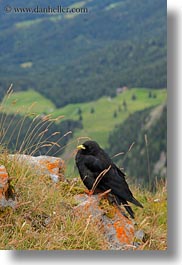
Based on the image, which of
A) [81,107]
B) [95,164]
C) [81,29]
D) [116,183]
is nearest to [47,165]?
[95,164]

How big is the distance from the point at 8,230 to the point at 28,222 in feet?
0.75

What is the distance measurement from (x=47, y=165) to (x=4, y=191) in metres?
0.85

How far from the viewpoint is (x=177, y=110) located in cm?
669

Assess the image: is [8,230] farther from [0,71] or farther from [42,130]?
[0,71]

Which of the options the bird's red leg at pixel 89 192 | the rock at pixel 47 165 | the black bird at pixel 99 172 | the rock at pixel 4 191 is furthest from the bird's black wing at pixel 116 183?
the rock at pixel 4 191

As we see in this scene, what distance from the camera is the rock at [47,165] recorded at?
7066 mm

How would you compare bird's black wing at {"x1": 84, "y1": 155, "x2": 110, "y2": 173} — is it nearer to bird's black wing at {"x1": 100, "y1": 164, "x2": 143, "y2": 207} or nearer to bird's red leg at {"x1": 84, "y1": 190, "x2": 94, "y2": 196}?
bird's black wing at {"x1": 100, "y1": 164, "x2": 143, "y2": 207}

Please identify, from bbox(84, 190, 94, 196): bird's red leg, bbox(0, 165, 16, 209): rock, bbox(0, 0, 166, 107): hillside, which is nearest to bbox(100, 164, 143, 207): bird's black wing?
bbox(84, 190, 94, 196): bird's red leg

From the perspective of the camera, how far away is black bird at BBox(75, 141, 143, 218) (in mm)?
6699

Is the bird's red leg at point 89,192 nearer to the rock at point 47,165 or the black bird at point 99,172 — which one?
the black bird at point 99,172

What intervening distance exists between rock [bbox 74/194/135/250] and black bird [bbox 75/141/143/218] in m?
0.12

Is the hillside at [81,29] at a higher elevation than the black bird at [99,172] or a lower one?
higher

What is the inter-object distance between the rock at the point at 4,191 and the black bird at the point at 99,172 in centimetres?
78

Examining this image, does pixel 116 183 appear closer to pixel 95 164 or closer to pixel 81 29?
pixel 95 164
